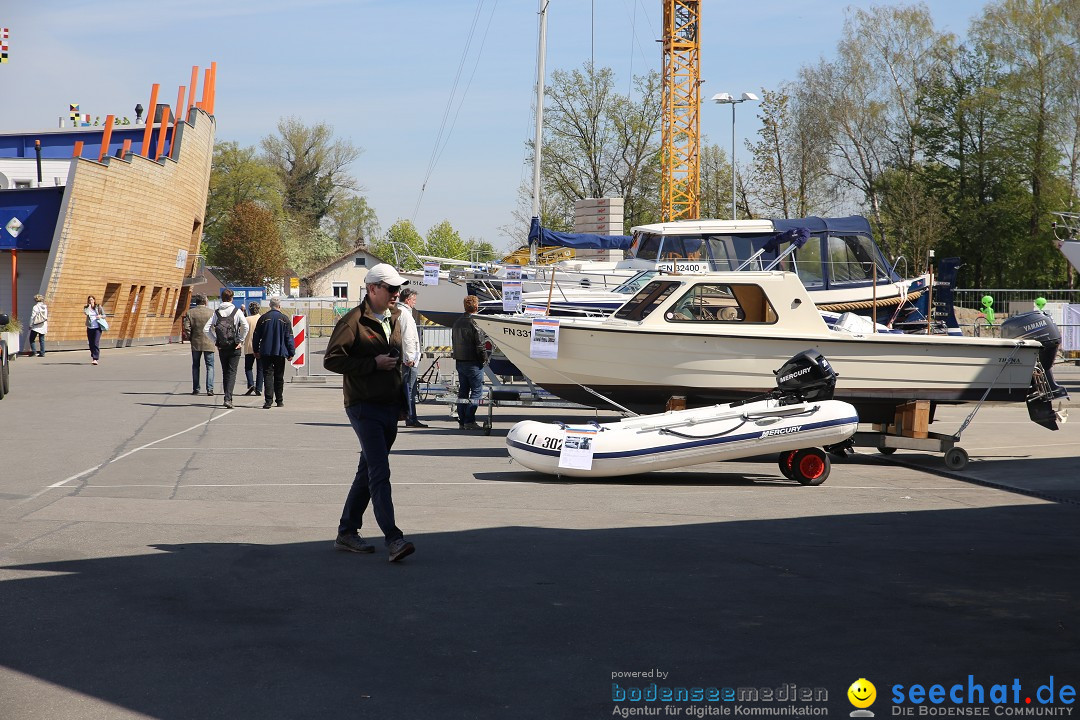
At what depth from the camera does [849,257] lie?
22.8 m

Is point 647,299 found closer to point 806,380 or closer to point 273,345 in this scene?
point 806,380

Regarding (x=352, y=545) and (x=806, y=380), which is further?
(x=806, y=380)

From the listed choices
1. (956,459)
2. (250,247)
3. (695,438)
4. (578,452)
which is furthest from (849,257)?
(250,247)

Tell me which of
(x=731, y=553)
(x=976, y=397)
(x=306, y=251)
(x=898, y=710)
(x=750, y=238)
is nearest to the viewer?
(x=898, y=710)

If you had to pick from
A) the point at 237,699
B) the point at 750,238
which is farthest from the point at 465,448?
the point at 750,238

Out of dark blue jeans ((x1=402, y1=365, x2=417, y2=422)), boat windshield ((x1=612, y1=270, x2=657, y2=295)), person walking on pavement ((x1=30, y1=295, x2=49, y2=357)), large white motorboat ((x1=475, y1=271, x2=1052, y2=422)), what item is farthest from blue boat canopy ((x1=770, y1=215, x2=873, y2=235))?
person walking on pavement ((x1=30, y1=295, x2=49, y2=357))

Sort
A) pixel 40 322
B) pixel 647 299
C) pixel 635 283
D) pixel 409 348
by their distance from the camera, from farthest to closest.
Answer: pixel 40 322, pixel 635 283, pixel 647 299, pixel 409 348

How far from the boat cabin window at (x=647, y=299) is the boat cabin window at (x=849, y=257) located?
9.30m

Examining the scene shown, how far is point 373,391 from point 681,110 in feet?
170

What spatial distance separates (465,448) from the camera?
14.4m

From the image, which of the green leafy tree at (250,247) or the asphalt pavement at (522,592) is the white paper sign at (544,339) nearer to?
the asphalt pavement at (522,592)

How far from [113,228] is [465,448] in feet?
99.3

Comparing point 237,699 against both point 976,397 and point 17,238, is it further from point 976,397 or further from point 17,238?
point 17,238

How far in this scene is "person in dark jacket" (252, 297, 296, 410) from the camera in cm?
1902
